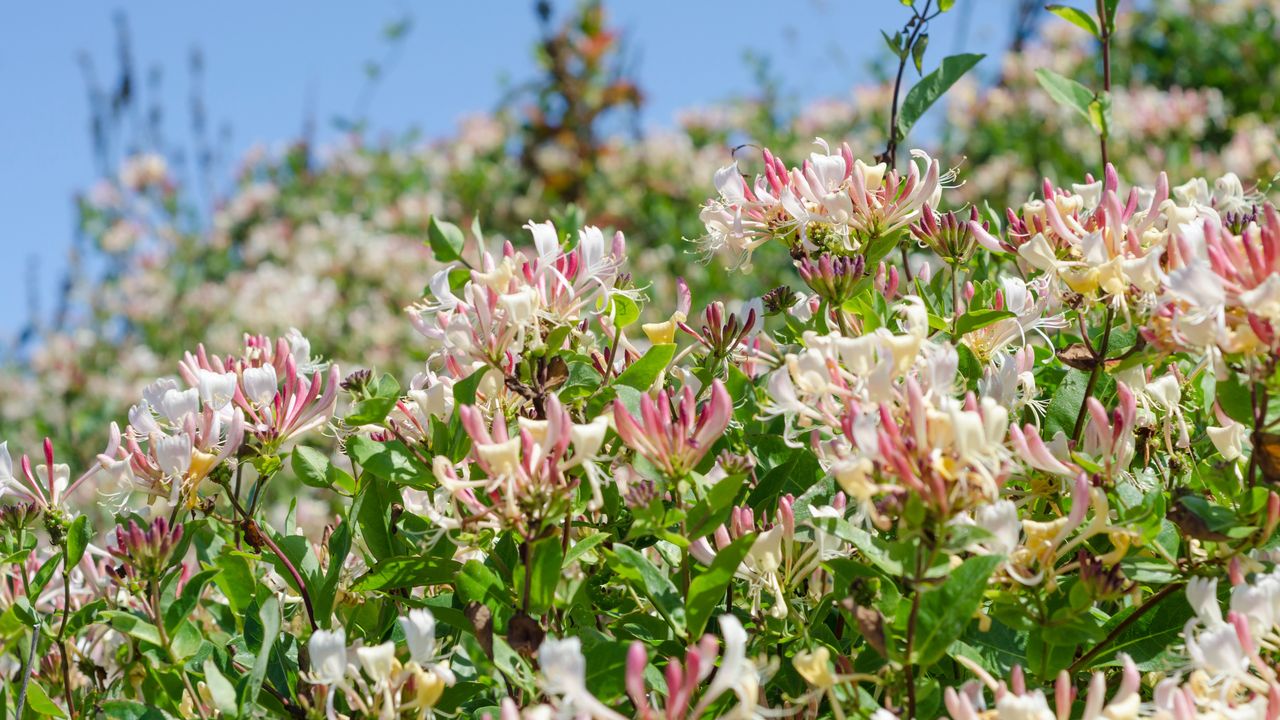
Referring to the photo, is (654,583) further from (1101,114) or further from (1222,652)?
(1101,114)

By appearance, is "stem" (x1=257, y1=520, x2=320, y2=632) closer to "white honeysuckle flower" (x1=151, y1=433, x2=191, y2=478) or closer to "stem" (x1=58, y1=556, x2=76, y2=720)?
"white honeysuckle flower" (x1=151, y1=433, x2=191, y2=478)

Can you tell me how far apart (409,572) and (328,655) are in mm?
183

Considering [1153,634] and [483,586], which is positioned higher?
[483,586]

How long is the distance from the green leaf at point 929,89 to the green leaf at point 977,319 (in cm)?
38

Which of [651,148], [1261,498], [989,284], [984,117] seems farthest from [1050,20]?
[1261,498]

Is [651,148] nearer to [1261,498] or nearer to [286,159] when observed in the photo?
[286,159]

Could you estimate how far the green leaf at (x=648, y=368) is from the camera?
116 centimetres

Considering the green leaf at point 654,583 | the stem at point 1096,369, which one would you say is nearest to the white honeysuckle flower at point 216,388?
the green leaf at point 654,583

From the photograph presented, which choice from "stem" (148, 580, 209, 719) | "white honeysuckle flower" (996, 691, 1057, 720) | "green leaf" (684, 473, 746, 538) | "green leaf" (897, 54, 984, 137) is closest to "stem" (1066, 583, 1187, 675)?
"white honeysuckle flower" (996, 691, 1057, 720)

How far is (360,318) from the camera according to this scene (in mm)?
5270

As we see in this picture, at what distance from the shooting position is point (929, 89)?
4.89ft

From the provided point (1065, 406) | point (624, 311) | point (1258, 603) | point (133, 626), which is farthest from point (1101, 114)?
point (133, 626)

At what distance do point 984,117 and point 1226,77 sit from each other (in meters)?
1.15

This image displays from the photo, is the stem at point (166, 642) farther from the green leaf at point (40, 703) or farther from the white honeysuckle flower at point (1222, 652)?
the white honeysuckle flower at point (1222, 652)
